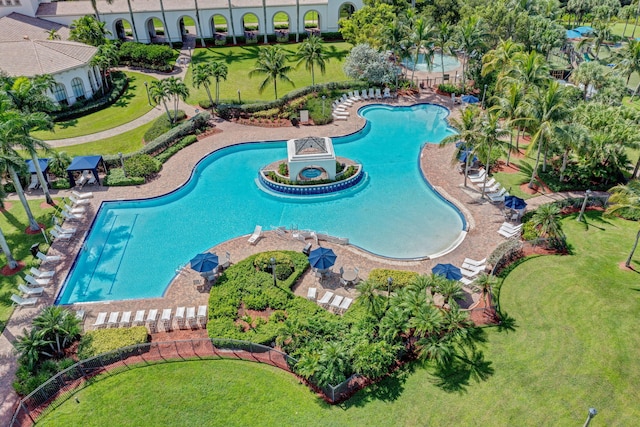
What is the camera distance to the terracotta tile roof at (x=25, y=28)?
198ft

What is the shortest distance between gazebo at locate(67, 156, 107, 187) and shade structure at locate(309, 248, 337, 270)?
21.9 metres

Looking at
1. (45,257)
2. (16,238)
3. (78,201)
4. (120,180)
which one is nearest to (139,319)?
(45,257)

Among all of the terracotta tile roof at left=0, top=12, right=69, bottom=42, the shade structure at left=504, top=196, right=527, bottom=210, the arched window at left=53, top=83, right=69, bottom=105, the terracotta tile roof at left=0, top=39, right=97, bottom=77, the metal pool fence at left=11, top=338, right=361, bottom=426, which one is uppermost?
the terracotta tile roof at left=0, top=12, right=69, bottom=42

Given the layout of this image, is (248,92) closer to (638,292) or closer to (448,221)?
(448,221)

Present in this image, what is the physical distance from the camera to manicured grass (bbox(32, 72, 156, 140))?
50.2 meters

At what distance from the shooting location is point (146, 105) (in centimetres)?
5516

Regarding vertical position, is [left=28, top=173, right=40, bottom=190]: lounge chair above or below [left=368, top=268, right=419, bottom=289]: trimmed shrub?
above

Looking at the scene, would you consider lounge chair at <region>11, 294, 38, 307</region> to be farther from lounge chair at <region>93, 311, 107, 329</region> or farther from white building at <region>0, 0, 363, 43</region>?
white building at <region>0, 0, 363, 43</region>

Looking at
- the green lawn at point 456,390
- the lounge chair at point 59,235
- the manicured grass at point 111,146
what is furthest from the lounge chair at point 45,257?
the manicured grass at point 111,146

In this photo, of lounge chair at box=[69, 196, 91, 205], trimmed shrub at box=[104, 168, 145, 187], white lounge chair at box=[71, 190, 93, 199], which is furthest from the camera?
trimmed shrub at box=[104, 168, 145, 187]

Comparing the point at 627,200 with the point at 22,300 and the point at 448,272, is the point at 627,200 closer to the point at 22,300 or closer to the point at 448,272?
the point at 448,272

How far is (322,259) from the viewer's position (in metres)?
30.8

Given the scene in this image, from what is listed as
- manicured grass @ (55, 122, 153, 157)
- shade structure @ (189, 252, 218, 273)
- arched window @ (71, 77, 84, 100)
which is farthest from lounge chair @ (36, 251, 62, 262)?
arched window @ (71, 77, 84, 100)

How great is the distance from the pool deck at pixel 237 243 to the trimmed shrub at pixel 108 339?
1.66 m
